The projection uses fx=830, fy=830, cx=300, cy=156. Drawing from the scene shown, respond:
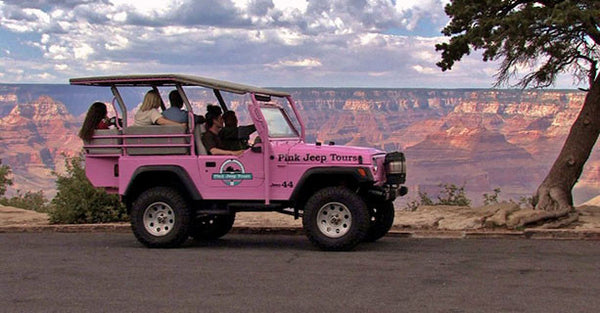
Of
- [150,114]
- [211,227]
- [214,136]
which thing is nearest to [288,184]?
[214,136]

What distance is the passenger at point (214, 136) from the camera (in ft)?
36.2

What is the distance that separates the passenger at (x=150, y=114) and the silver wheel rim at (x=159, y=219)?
1.11 metres

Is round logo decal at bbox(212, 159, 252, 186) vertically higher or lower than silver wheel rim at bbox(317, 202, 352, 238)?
higher

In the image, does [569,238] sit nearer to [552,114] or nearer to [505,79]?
[505,79]

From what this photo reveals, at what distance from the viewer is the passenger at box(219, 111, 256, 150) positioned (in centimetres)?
1095

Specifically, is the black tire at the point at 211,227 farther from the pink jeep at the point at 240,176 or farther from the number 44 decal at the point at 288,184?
the number 44 decal at the point at 288,184

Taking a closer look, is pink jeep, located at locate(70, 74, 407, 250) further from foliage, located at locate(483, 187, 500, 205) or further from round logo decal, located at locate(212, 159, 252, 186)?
foliage, located at locate(483, 187, 500, 205)

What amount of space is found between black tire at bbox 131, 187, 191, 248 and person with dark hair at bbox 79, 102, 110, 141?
3.77 ft

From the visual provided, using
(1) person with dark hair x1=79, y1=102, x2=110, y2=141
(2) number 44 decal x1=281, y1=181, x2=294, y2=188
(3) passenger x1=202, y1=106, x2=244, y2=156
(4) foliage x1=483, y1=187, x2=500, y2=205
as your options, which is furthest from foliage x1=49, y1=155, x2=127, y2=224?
(4) foliage x1=483, y1=187, x2=500, y2=205

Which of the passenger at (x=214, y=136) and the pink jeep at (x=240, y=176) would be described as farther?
the passenger at (x=214, y=136)

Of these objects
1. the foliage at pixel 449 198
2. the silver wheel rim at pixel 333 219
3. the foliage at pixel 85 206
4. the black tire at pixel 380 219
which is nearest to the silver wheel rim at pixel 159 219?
the silver wheel rim at pixel 333 219

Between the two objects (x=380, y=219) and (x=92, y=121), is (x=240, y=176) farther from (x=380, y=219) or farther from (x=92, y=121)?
(x=92, y=121)

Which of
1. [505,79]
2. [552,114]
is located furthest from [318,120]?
[505,79]

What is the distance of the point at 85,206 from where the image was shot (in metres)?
14.7
